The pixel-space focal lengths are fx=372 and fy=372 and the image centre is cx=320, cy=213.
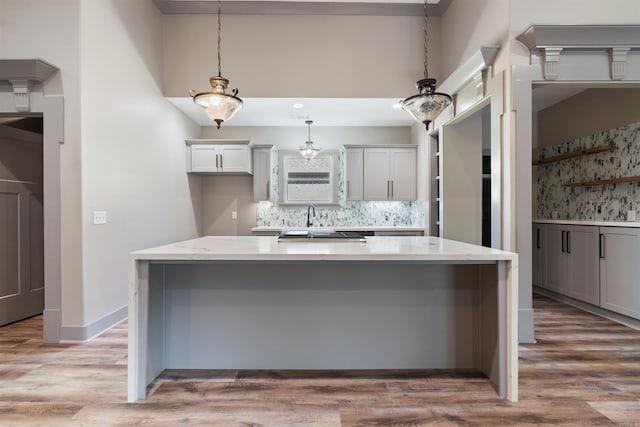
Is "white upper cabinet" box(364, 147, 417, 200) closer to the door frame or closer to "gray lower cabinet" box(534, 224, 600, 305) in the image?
"gray lower cabinet" box(534, 224, 600, 305)

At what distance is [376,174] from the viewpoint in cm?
577

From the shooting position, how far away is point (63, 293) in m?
2.99

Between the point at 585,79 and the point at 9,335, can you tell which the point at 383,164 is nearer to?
the point at 585,79

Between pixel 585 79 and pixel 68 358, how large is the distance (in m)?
4.47

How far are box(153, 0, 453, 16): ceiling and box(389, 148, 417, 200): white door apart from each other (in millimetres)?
1979

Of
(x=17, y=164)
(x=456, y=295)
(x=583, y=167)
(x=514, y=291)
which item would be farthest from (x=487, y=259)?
(x=17, y=164)

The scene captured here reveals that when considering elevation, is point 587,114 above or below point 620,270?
above

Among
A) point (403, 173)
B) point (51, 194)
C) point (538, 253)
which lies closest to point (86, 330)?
point (51, 194)

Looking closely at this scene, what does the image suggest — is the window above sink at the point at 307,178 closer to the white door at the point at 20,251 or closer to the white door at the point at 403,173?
the white door at the point at 403,173

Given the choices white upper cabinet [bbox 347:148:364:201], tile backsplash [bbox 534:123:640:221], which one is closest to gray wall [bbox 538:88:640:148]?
tile backsplash [bbox 534:123:640:221]

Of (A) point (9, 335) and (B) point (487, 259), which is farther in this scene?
(A) point (9, 335)

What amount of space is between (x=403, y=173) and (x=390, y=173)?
0.20 metres

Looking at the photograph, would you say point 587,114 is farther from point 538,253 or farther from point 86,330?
point 86,330

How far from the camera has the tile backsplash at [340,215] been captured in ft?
20.1
